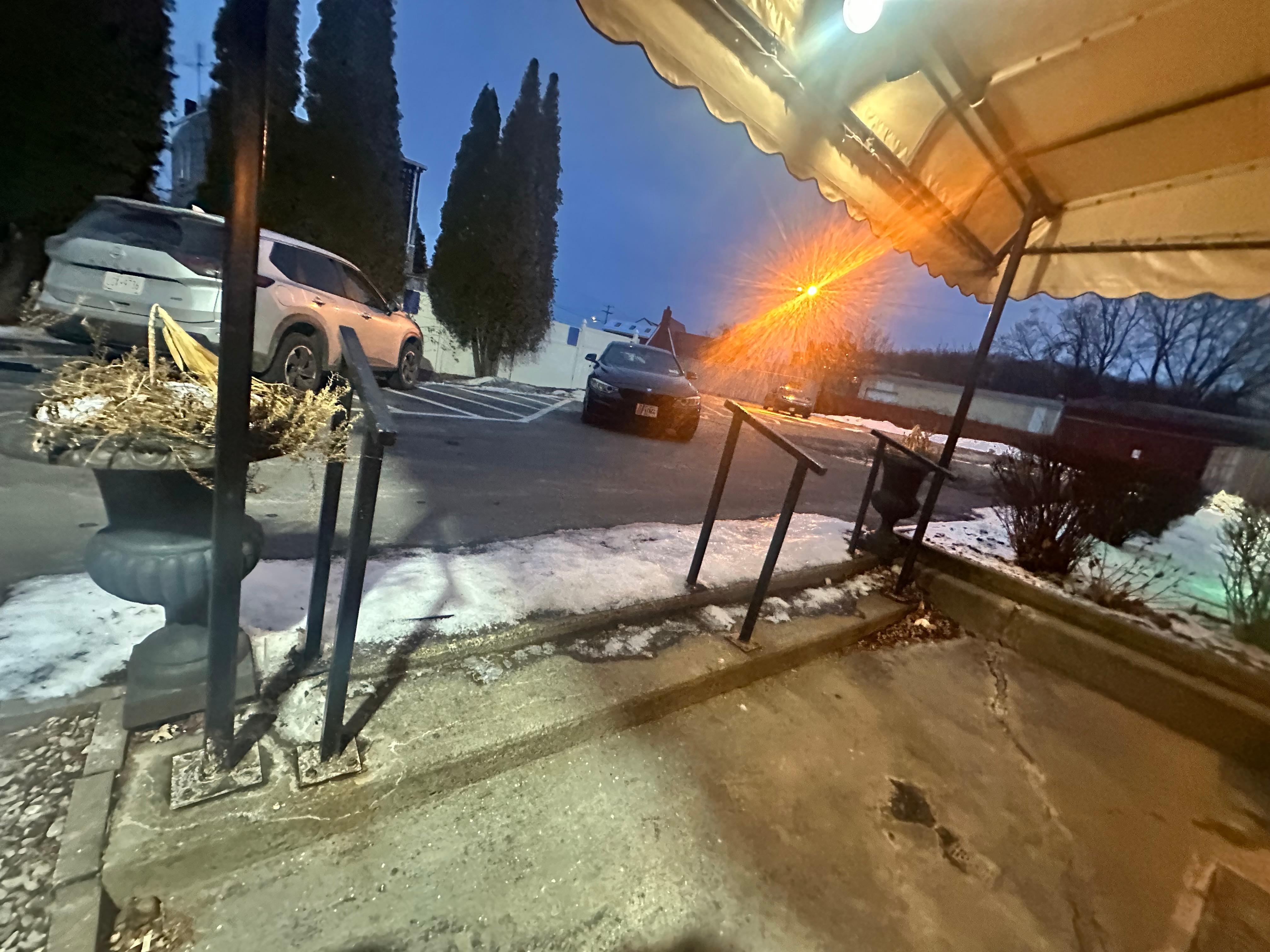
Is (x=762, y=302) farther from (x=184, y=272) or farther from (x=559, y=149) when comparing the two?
(x=184, y=272)

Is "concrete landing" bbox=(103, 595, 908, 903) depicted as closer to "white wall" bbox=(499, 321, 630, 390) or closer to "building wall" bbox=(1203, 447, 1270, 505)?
"building wall" bbox=(1203, 447, 1270, 505)

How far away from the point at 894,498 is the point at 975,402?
33129 millimetres

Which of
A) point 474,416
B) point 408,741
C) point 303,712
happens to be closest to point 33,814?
point 303,712

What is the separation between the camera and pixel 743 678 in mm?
2523

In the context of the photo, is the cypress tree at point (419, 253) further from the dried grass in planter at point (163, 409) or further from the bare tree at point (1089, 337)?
the bare tree at point (1089, 337)

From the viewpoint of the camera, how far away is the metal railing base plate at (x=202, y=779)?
1310 millimetres

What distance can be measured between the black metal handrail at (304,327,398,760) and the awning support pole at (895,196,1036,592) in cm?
354

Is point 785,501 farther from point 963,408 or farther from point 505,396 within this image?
point 505,396

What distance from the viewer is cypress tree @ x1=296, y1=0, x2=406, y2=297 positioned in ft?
42.3

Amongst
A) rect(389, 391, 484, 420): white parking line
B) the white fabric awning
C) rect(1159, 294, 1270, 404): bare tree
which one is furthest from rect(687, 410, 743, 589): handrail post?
rect(1159, 294, 1270, 404): bare tree

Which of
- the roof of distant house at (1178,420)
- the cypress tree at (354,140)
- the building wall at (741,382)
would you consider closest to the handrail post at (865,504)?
the cypress tree at (354,140)

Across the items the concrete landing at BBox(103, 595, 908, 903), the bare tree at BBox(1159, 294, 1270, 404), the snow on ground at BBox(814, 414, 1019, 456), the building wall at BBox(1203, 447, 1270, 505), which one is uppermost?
the bare tree at BBox(1159, 294, 1270, 404)

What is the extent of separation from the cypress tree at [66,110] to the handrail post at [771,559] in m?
11.4

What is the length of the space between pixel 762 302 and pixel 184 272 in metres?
43.2
